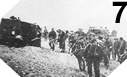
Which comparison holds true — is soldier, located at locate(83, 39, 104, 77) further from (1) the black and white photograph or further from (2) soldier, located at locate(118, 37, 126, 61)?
(2) soldier, located at locate(118, 37, 126, 61)

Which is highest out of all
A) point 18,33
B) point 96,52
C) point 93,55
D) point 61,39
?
point 18,33

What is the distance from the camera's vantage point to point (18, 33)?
10.9 meters

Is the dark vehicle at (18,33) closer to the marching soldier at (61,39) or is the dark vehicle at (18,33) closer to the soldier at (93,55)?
the marching soldier at (61,39)

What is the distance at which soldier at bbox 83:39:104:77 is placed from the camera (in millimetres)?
9578

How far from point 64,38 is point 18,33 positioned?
6.70 feet

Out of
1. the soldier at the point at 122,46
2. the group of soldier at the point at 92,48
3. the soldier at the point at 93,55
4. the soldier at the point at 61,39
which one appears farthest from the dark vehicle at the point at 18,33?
the soldier at the point at 122,46

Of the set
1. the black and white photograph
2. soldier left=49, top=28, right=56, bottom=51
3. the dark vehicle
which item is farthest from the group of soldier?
the dark vehicle

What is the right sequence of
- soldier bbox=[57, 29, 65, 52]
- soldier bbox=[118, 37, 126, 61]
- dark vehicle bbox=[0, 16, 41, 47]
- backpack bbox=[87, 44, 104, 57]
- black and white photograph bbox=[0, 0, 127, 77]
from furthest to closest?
1. dark vehicle bbox=[0, 16, 41, 47]
2. soldier bbox=[57, 29, 65, 52]
3. soldier bbox=[118, 37, 126, 61]
4. black and white photograph bbox=[0, 0, 127, 77]
5. backpack bbox=[87, 44, 104, 57]

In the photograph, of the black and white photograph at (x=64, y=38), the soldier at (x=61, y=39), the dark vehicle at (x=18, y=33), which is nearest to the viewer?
the black and white photograph at (x=64, y=38)

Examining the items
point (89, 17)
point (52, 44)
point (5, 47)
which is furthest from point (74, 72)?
point (5, 47)

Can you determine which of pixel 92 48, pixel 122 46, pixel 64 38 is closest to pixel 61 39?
pixel 64 38

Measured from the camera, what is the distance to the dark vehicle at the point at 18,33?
1082 cm

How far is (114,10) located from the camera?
33.2ft

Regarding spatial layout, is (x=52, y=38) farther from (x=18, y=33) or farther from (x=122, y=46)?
(x=122, y=46)
